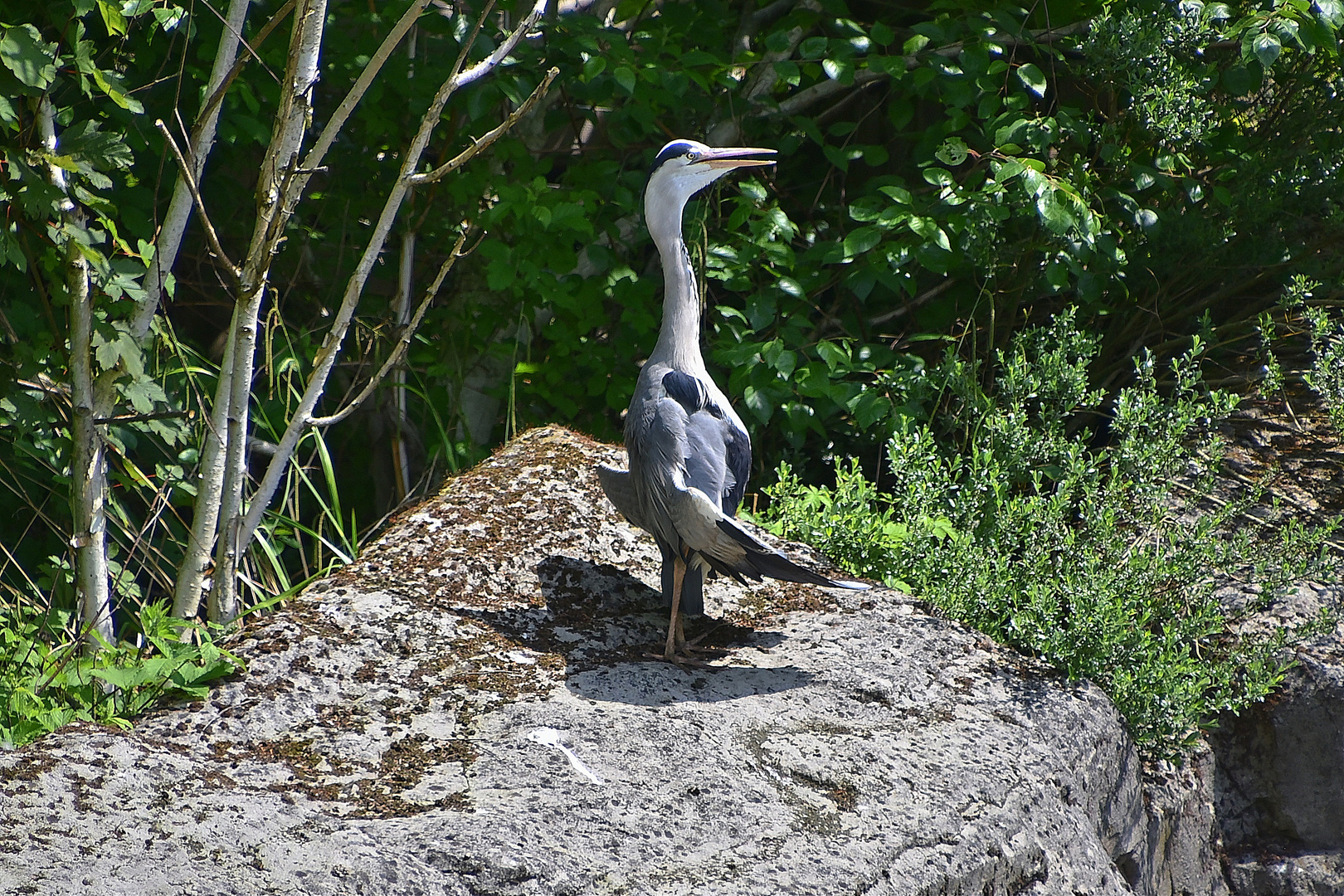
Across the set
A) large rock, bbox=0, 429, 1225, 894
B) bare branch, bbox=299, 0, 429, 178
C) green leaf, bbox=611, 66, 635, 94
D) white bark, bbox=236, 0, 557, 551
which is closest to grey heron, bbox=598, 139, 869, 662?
large rock, bbox=0, 429, 1225, 894

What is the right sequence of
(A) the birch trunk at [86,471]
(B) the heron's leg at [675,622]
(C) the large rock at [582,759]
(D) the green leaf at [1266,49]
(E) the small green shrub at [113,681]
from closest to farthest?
(C) the large rock at [582,759] < (E) the small green shrub at [113,681] < (B) the heron's leg at [675,622] < (A) the birch trunk at [86,471] < (D) the green leaf at [1266,49]

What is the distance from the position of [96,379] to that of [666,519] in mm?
1585

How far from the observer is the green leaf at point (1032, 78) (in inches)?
154

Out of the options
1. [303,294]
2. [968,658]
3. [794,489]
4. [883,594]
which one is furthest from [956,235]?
[303,294]

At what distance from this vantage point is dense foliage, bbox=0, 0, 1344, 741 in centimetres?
372

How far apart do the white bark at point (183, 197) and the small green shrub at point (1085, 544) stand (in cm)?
193

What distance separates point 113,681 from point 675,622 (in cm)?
125

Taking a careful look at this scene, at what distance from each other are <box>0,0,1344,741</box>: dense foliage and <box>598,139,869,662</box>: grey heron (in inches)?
36.7

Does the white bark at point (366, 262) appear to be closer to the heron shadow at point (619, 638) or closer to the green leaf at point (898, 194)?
the heron shadow at point (619, 638)

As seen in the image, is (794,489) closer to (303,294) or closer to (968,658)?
(968,658)

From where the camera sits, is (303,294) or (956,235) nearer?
(956,235)

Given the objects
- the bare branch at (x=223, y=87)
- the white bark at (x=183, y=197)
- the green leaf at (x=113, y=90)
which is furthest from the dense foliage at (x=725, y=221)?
the bare branch at (x=223, y=87)

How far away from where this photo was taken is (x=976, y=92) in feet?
13.4

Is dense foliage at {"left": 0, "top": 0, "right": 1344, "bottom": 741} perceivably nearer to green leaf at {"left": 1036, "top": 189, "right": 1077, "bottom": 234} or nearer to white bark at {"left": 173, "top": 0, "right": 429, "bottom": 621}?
green leaf at {"left": 1036, "top": 189, "right": 1077, "bottom": 234}
